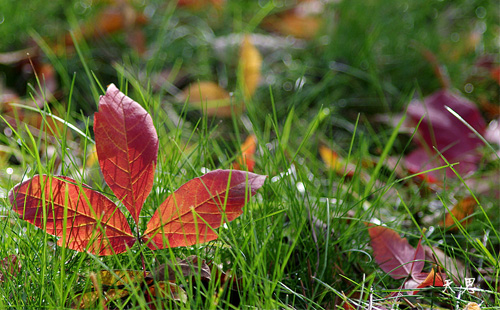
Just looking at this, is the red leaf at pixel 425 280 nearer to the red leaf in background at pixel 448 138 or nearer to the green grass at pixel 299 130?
the green grass at pixel 299 130

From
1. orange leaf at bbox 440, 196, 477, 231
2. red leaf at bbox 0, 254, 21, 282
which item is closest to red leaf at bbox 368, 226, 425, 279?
orange leaf at bbox 440, 196, 477, 231

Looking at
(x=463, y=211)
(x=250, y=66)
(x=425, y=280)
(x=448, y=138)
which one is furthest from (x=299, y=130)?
(x=425, y=280)

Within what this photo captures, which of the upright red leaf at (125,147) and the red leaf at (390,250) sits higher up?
the upright red leaf at (125,147)

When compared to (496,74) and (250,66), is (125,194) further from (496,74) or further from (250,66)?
(496,74)

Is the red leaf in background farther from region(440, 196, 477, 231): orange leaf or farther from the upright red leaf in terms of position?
the upright red leaf

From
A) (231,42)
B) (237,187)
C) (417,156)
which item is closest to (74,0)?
(231,42)

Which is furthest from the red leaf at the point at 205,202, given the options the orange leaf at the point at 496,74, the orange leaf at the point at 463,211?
the orange leaf at the point at 496,74

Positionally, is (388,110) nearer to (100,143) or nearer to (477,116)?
(477,116)
